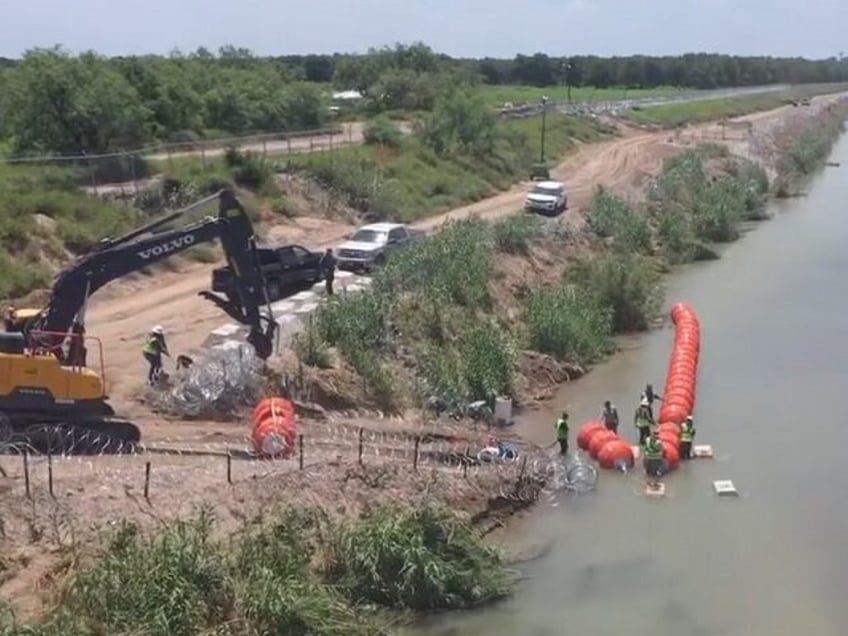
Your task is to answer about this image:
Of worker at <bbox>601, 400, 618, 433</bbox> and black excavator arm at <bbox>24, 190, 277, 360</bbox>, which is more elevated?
black excavator arm at <bbox>24, 190, 277, 360</bbox>

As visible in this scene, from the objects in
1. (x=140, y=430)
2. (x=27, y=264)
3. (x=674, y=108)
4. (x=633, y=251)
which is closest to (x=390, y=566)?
(x=140, y=430)

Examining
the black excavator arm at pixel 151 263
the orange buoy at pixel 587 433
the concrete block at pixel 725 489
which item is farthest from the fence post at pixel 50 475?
the concrete block at pixel 725 489

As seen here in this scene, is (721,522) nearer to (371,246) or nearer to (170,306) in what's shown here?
(170,306)

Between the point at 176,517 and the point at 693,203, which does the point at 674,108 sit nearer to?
the point at 693,203

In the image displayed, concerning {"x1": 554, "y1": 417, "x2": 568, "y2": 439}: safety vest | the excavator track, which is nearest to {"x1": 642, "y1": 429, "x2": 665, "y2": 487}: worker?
{"x1": 554, "y1": 417, "x2": 568, "y2": 439}: safety vest

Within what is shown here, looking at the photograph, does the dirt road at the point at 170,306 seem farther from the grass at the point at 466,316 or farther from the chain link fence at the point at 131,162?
the chain link fence at the point at 131,162

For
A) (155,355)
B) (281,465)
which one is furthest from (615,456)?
(155,355)

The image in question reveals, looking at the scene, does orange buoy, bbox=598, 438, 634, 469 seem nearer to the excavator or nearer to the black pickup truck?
the excavator
